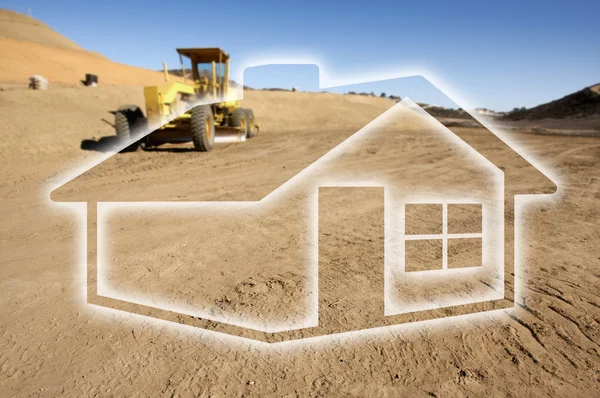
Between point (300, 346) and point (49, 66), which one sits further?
point (49, 66)

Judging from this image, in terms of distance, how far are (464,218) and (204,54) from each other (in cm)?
877

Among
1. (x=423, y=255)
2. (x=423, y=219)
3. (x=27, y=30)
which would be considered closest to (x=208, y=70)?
(x=423, y=219)

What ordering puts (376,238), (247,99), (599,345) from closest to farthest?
(599,345) → (376,238) → (247,99)

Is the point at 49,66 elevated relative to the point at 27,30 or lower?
lower

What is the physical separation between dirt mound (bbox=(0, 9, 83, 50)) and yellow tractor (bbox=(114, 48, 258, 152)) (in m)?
55.3

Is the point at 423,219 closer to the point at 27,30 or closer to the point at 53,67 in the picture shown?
the point at 53,67

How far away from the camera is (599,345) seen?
261 centimetres

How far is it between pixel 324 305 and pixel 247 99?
68.8 feet

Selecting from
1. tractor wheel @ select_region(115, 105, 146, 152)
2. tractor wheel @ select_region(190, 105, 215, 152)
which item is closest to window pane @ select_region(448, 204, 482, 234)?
tractor wheel @ select_region(190, 105, 215, 152)

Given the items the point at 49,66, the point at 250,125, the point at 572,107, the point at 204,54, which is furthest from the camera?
the point at 49,66

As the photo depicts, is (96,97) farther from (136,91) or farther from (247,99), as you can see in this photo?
(247,99)

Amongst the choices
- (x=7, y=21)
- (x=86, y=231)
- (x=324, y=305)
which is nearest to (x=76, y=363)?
(x=324, y=305)

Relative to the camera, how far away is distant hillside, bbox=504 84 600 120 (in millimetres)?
30891

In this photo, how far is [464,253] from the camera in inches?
161
